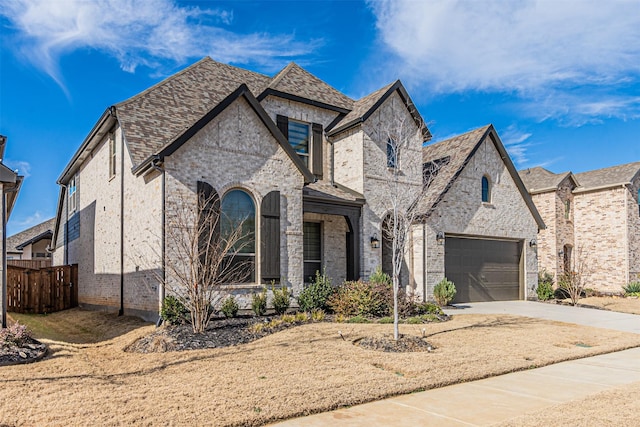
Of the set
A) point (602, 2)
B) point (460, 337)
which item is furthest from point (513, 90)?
point (460, 337)

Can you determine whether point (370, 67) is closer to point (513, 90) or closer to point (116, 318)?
point (513, 90)

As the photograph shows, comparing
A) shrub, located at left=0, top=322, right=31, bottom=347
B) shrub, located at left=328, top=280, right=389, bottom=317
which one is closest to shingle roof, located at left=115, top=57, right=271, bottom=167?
shrub, located at left=0, top=322, right=31, bottom=347

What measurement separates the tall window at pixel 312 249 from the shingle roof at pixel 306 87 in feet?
15.5

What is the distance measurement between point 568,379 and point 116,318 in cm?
1132

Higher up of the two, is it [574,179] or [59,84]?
[59,84]

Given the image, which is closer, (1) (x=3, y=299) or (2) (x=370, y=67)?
(1) (x=3, y=299)

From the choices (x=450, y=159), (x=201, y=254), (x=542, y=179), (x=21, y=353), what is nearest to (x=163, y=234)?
(x=201, y=254)

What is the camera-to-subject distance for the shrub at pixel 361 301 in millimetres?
13414

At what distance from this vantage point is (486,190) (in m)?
20.1

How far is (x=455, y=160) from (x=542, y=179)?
10163 mm

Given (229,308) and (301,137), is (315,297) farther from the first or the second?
(301,137)

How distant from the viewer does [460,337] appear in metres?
10.8

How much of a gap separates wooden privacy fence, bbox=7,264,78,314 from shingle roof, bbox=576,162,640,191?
2543 centimetres

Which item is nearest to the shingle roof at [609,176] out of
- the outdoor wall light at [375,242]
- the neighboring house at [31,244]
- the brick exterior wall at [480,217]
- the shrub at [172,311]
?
the brick exterior wall at [480,217]
